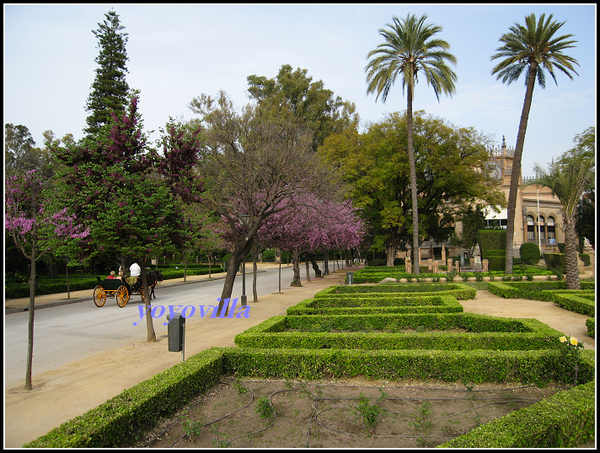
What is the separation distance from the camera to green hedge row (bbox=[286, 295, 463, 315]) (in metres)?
11.6

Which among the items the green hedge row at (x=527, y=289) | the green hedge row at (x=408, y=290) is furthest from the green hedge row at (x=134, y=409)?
the green hedge row at (x=527, y=289)

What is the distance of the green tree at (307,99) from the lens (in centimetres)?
4129

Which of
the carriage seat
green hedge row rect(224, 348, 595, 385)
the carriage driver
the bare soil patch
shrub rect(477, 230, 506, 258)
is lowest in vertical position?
the bare soil patch

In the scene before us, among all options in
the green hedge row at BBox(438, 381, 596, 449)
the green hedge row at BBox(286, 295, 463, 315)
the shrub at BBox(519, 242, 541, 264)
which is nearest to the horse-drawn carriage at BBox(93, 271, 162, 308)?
the green hedge row at BBox(286, 295, 463, 315)

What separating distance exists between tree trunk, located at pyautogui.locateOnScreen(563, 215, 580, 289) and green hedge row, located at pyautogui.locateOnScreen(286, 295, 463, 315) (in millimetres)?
7033

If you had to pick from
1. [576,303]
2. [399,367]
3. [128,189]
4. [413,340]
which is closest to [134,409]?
[399,367]

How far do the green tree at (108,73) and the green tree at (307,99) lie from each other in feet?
42.3

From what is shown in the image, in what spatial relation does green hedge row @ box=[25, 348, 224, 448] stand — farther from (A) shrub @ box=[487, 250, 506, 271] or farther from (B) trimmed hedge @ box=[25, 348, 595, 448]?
(A) shrub @ box=[487, 250, 506, 271]

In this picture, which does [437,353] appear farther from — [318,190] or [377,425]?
[318,190]

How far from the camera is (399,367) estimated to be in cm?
675

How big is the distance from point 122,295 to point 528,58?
81.0 feet

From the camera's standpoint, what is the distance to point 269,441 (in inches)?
179

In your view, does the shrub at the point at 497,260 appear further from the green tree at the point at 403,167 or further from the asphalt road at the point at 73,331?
the asphalt road at the point at 73,331

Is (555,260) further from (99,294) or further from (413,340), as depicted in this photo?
(99,294)
